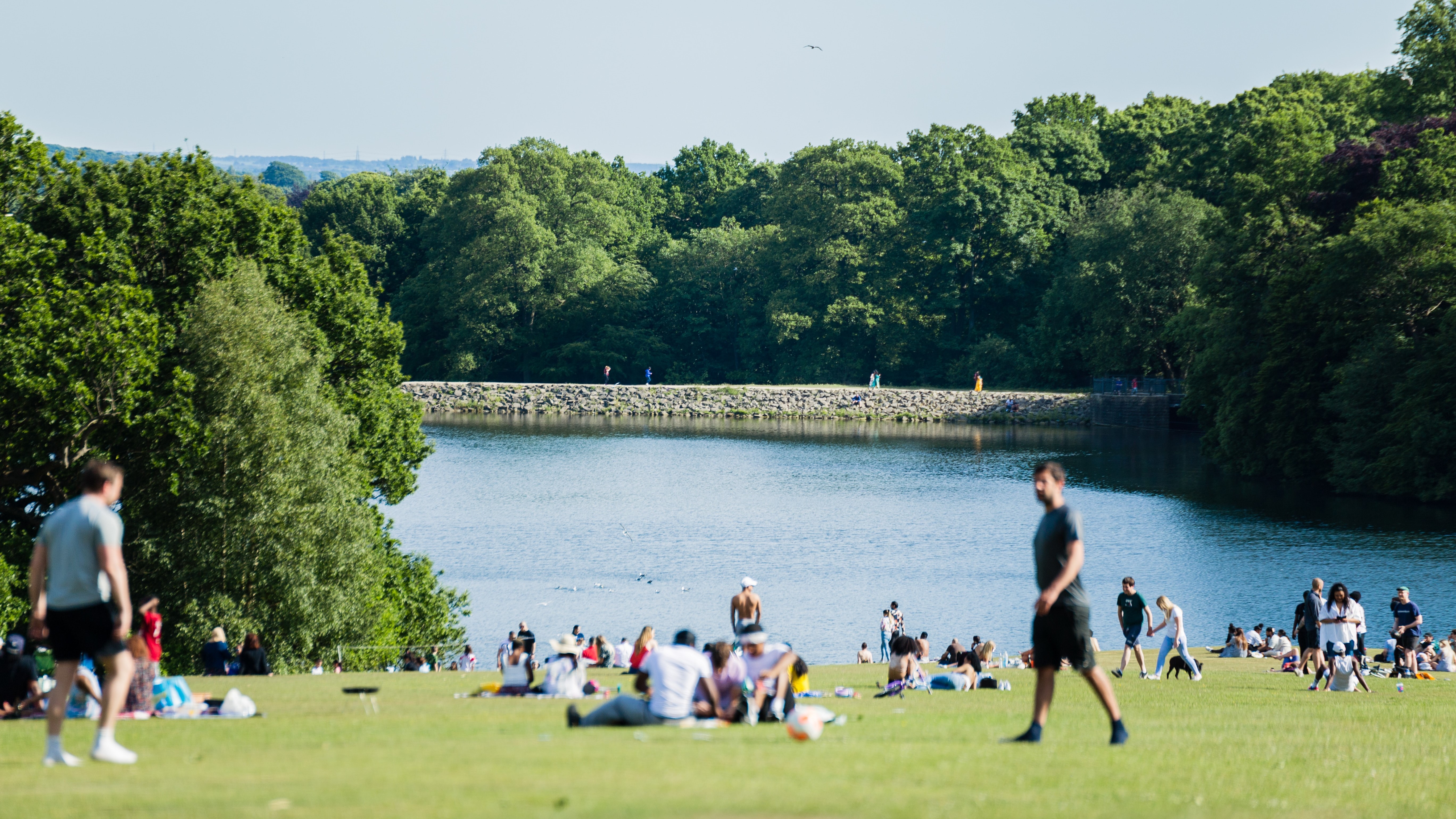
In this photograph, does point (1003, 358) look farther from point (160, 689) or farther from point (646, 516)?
point (160, 689)

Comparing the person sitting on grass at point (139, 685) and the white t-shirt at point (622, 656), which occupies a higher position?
the person sitting on grass at point (139, 685)

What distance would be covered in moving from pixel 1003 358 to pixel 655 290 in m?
25.8

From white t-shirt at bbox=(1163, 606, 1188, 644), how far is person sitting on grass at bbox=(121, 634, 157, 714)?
13.2 meters

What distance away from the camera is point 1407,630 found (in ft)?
66.1

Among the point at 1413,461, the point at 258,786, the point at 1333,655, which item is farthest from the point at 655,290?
the point at 258,786

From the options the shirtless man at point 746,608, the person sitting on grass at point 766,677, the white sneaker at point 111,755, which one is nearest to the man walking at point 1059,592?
the person sitting on grass at point 766,677

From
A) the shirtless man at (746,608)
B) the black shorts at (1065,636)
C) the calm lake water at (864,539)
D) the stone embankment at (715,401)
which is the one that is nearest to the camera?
the black shorts at (1065,636)

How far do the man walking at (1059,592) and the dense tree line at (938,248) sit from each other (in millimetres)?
51388

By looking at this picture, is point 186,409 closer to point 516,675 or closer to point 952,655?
point 516,675

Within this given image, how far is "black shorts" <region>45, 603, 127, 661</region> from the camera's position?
26.9ft

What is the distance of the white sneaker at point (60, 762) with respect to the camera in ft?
27.7

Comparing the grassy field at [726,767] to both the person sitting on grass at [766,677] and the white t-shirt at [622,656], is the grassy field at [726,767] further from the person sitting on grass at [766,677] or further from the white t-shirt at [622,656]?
the white t-shirt at [622,656]

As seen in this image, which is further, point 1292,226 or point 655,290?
point 655,290

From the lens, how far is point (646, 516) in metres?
46.2
